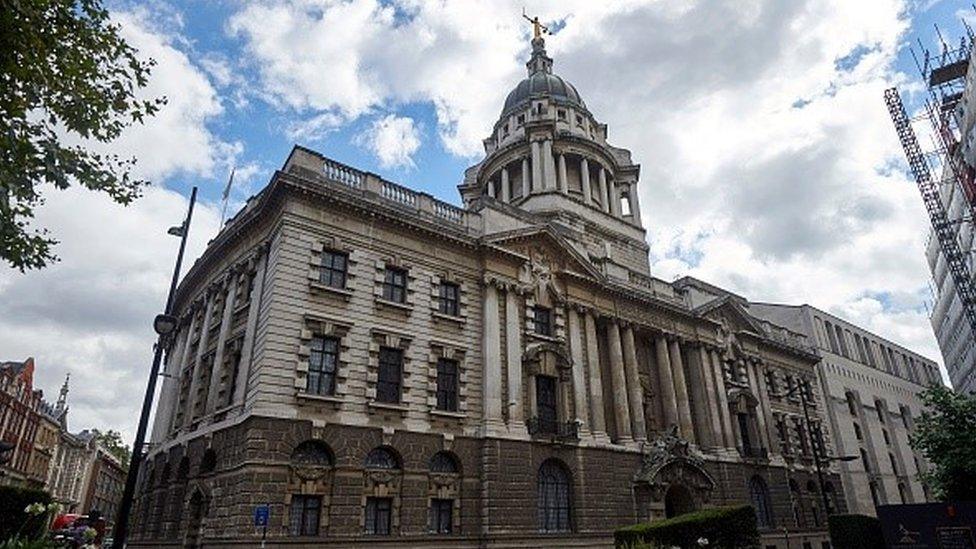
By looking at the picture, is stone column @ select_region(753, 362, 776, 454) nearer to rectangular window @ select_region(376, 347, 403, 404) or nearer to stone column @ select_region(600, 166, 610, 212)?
stone column @ select_region(600, 166, 610, 212)

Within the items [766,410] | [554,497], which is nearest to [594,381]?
[554,497]

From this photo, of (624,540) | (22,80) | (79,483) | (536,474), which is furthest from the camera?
(79,483)

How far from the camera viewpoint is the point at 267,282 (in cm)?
2217

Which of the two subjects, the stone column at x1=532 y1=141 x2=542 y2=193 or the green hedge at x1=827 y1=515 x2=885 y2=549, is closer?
the green hedge at x1=827 y1=515 x2=885 y2=549

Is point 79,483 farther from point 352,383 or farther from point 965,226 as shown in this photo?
point 965,226

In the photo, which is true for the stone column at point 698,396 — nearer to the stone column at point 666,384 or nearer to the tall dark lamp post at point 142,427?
the stone column at point 666,384

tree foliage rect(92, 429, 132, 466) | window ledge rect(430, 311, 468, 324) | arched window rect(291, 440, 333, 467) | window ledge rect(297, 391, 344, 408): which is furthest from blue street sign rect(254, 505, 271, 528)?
tree foliage rect(92, 429, 132, 466)

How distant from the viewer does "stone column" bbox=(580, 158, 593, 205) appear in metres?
42.3

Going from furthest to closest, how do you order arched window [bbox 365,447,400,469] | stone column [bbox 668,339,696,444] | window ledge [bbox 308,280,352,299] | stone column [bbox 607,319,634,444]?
stone column [bbox 668,339,696,444]
stone column [bbox 607,319,634,444]
window ledge [bbox 308,280,352,299]
arched window [bbox 365,447,400,469]

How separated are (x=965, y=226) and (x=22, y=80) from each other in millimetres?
60159

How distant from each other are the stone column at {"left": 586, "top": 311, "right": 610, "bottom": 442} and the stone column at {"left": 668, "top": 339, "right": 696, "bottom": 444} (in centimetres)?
591

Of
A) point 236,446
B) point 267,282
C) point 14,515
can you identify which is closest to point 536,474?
point 236,446

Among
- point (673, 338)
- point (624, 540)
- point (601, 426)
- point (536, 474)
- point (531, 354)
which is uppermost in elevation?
point (673, 338)

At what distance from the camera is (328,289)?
2230 cm
